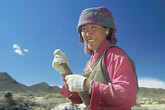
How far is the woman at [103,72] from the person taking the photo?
3.98ft

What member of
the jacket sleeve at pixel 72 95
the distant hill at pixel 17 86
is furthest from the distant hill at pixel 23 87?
the jacket sleeve at pixel 72 95

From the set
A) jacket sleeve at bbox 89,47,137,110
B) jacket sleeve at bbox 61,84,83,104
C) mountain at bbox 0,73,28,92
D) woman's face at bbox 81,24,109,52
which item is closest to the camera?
jacket sleeve at bbox 89,47,137,110

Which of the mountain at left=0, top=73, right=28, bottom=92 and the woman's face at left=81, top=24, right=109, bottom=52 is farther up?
the mountain at left=0, top=73, right=28, bottom=92

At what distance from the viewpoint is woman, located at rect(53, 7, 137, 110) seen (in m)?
1.21

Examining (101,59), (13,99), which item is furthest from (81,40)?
(13,99)

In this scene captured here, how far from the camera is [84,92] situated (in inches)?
54.1

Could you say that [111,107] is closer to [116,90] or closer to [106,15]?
[116,90]

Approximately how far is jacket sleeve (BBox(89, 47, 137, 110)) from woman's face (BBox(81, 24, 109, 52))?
480 mm

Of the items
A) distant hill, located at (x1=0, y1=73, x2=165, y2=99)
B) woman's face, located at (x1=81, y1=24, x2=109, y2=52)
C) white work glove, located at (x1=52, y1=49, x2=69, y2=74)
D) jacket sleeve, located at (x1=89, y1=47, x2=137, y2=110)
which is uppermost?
distant hill, located at (x1=0, y1=73, x2=165, y2=99)

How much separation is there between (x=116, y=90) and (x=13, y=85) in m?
22.9

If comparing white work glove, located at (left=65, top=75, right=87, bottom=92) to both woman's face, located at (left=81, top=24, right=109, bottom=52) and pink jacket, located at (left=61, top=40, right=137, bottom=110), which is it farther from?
woman's face, located at (left=81, top=24, right=109, bottom=52)

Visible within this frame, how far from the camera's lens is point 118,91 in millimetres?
1207

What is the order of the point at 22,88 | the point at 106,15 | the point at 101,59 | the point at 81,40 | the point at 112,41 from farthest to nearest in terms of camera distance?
the point at 22,88, the point at 81,40, the point at 112,41, the point at 106,15, the point at 101,59

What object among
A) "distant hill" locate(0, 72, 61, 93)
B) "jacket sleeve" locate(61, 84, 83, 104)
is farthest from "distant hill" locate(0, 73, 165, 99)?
"jacket sleeve" locate(61, 84, 83, 104)
